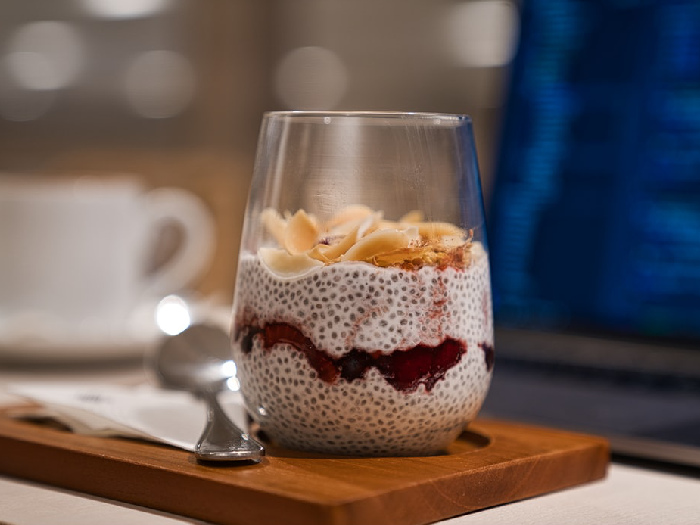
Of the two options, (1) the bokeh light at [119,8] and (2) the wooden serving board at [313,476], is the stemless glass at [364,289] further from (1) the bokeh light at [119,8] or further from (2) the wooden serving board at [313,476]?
(1) the bokeh light at [119,8]

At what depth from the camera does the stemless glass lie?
391 millimetres

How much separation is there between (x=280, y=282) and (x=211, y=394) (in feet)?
0.23

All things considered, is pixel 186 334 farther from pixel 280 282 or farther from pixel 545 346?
pixel 545 346

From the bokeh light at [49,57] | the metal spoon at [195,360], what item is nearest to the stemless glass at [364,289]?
the metal spoon at [195,360]

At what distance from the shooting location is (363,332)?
1.28 feet

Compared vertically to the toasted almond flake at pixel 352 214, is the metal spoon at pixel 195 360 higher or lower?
lower

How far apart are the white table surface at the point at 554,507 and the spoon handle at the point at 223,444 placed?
3 centimetres

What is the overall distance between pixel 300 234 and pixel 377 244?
1.3 inches

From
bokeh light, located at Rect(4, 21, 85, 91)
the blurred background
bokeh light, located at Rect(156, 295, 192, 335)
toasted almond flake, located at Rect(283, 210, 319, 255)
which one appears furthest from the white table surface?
bokeh light, located at Rect(4, 21, 85, 91)

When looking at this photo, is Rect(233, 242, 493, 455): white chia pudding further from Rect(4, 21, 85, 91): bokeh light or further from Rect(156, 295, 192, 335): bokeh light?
Rect(4, 21, 85, 91): bokeh light

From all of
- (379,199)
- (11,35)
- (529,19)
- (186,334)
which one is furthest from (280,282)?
(11,35)

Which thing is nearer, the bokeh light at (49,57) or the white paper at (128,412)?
the white paper at (128,412)

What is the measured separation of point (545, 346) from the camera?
741 mm

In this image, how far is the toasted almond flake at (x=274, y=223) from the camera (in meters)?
0.41
